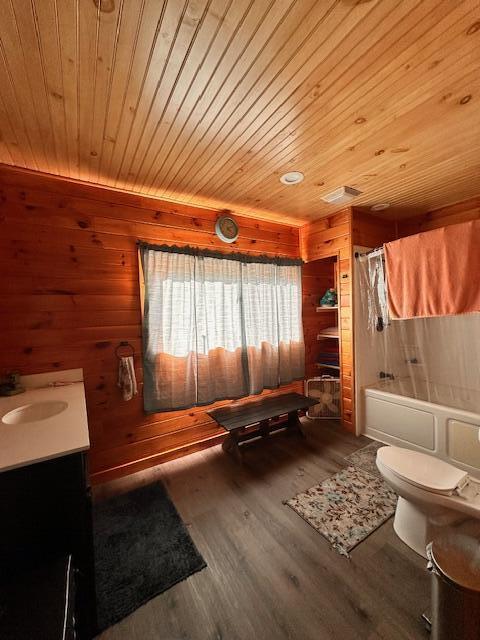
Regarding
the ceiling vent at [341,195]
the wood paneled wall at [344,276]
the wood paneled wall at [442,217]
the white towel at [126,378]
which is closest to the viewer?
the white towel at [126,378]

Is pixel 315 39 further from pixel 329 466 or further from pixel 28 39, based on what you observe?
pixel 329 466

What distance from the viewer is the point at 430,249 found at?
6.89 feet

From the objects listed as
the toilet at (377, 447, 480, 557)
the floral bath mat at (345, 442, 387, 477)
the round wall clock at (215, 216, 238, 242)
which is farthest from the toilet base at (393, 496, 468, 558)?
the round wall clock at (215, 216, 238, 242)

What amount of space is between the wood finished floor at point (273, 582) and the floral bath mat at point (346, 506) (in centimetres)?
5

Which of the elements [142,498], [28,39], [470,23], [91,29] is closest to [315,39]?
[470,23]

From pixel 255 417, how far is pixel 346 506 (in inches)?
37.7

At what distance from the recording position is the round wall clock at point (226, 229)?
2.59 meters

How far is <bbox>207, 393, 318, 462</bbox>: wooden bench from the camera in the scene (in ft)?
7.75

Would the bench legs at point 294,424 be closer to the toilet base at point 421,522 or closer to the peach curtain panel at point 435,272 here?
the toilet base at point 421,522

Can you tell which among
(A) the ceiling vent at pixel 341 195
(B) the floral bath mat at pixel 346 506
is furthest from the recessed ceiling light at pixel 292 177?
(B) the floral bath mat at pixel 346 506

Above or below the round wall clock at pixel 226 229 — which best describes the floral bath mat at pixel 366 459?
below

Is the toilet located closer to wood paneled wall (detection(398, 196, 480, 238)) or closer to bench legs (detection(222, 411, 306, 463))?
bench legs (detection(222, 411, 306, 463))

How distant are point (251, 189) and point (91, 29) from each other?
1471mm

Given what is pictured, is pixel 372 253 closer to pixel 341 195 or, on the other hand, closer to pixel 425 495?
pixel 341 195
